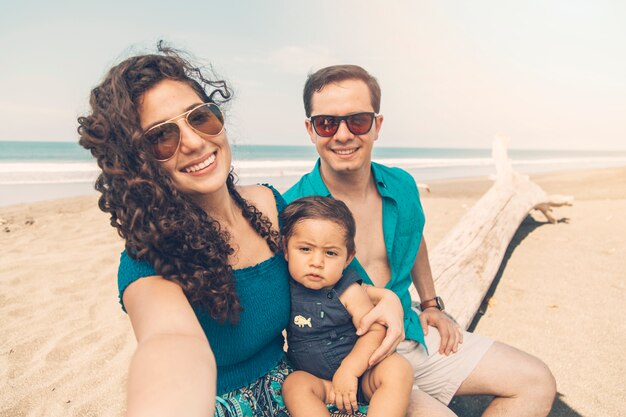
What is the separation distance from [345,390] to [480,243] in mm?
3505

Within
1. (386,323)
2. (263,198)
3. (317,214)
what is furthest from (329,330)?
(263,198)

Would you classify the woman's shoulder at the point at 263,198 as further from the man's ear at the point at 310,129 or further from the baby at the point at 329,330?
the man's ear at the point at 310,129

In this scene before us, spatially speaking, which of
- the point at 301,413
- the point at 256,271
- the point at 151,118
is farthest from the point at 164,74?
the point at 301,413

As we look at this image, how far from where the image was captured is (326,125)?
2801mm

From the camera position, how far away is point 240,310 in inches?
70.1

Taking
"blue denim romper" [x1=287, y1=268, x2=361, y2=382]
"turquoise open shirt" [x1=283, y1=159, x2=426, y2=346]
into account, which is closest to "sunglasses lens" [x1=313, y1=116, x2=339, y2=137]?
"turquoise open shirt" [x1=283, y1=159, x2=426, y2=346]

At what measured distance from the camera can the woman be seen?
143 cm

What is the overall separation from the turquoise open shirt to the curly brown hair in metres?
1.23

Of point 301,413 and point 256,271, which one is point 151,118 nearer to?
point 256,271

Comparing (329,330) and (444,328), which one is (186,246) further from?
(444,328)

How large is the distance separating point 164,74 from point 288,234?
3.09 feet

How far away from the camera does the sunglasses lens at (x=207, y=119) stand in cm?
187

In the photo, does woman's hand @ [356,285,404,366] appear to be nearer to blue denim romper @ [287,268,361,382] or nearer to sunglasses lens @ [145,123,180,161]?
blue denim romper @ [287,268,361,382]

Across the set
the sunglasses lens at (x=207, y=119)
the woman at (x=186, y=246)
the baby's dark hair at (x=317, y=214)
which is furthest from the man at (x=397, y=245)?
the sunglasses lens at (x=207, y=119)
